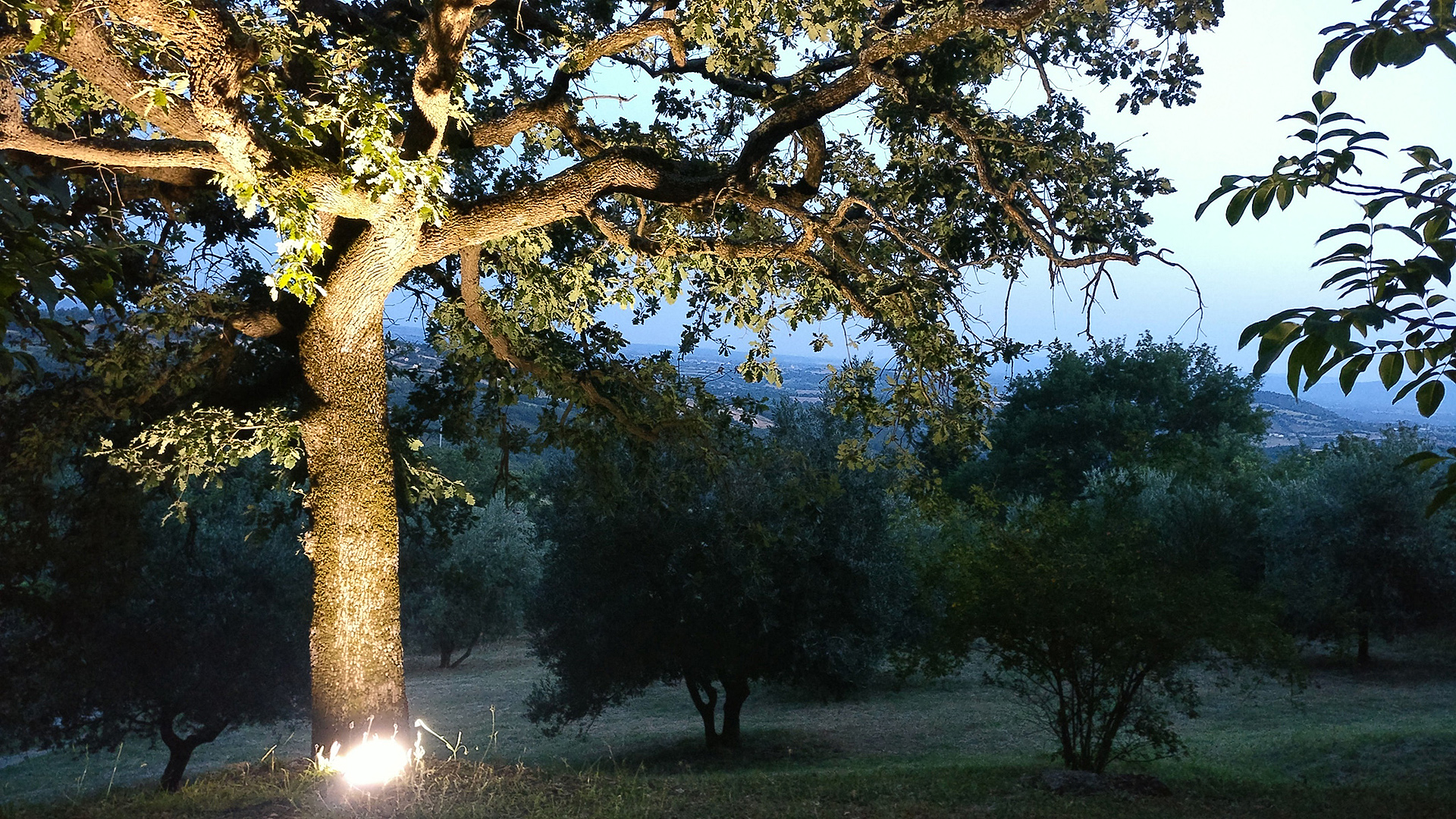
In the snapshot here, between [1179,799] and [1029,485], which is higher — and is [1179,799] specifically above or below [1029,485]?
below

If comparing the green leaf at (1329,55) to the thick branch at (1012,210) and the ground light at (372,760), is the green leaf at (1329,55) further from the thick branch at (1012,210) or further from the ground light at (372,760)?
the ground light at (372,760)

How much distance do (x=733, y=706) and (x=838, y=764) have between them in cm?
266

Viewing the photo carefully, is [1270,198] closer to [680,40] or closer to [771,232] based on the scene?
[680,40]

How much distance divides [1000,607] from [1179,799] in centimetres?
229

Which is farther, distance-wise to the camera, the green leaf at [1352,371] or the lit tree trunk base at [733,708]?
the lit tree trunk base at [733,708]

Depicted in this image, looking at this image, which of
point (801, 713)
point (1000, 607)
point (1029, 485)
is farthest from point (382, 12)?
point (1029, 485)

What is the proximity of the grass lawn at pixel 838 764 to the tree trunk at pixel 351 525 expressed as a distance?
500 millimetres

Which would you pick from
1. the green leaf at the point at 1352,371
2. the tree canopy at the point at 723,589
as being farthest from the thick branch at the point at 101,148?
the tree canopy at the point at 723,589

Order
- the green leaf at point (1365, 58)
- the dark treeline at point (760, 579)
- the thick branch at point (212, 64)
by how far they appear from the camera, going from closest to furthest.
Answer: the green leaf at point (1365, 58)
the thick branch at point (212, 64)
the dark treeline at point (760, 579)

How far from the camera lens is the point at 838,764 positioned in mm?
13883

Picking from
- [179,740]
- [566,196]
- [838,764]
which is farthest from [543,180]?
[179,740]

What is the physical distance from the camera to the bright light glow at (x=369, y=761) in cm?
554

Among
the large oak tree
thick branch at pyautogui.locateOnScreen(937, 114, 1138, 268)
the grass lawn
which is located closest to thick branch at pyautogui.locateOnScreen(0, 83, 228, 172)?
the large oak tree

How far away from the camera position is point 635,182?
6285 millimetres
